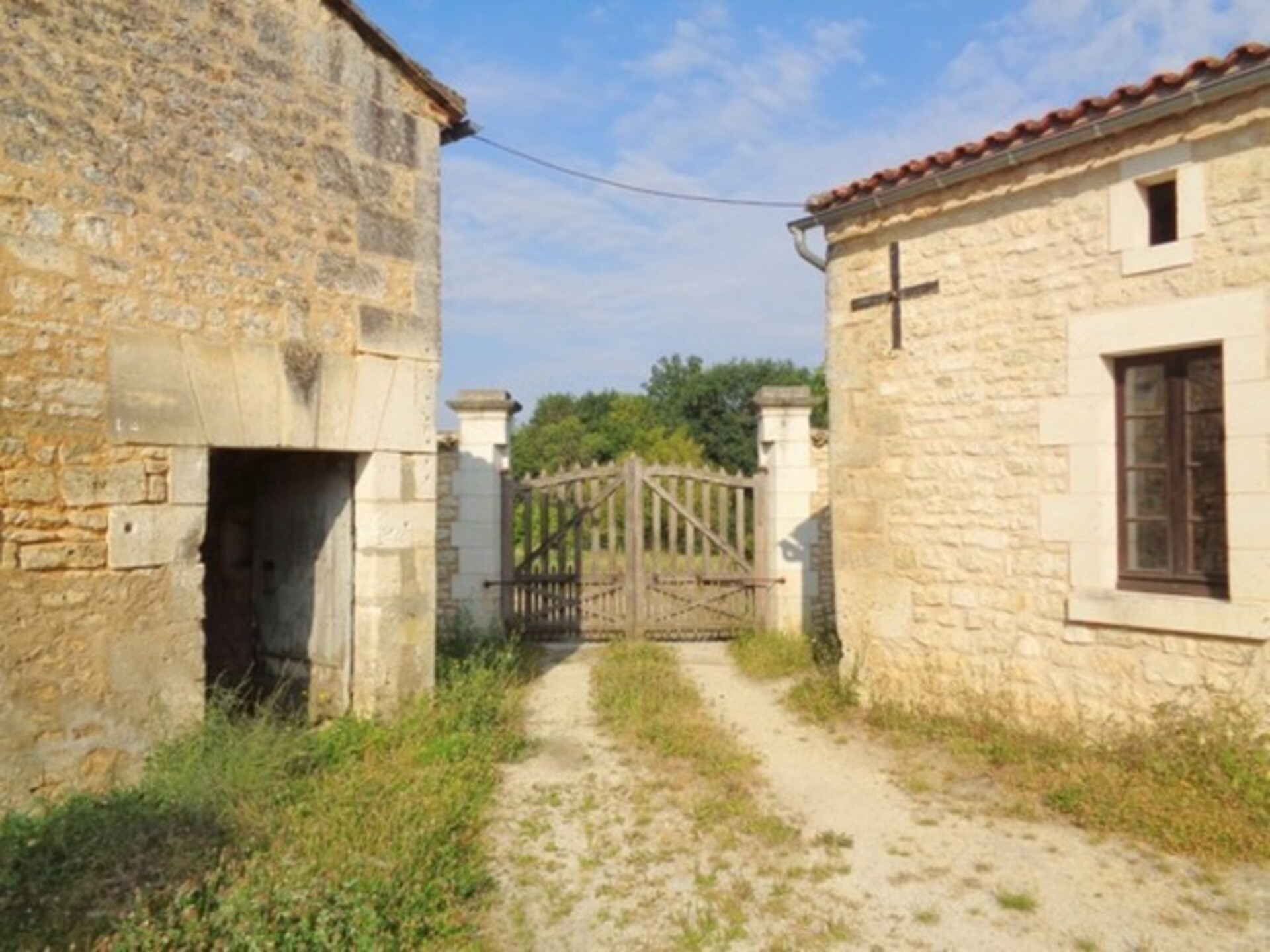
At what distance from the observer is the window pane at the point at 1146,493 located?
16.3 ft

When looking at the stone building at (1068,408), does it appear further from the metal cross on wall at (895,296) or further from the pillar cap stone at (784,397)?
the pillar cap stone at (784,397)

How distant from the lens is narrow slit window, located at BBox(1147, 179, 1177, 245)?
4.96 m

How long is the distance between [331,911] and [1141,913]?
308 cm

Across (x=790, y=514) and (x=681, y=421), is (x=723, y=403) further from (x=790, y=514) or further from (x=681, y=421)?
(x=790, y=514)

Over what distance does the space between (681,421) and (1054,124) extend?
29.3 meters

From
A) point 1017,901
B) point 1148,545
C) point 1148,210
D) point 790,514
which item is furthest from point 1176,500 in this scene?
point 790,514

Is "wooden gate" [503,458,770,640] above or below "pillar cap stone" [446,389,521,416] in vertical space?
below

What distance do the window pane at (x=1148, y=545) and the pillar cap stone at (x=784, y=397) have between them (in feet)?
13.7

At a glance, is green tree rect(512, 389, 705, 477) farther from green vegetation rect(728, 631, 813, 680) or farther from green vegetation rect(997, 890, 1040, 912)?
green vegetation rect(997, 890, 1040, 912)

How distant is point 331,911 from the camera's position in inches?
117

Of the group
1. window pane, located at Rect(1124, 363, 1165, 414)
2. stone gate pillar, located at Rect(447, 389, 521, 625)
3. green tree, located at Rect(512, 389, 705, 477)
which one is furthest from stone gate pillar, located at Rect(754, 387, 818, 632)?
green tree, located at Rect(512, 389, 705, 477)

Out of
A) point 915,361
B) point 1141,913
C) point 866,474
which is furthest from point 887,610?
point 1141,913

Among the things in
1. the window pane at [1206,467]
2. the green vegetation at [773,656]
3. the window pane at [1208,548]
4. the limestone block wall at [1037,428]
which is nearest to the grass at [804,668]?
the green vegetation at [773,656]

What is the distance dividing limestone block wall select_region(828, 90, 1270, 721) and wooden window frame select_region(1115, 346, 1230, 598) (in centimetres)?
15
